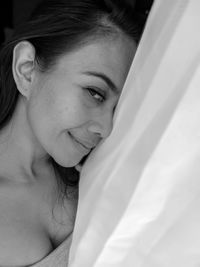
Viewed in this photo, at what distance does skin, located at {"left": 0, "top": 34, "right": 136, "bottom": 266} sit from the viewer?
709 millimetres

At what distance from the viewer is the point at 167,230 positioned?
0.52m

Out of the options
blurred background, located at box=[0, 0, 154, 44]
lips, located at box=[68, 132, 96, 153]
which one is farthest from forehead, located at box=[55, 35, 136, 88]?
blurred background, located at box=[0, 0, 154, 44]

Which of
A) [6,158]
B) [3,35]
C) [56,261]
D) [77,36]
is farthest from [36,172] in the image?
[3,35]

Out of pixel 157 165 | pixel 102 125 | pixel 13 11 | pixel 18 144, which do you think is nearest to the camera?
pixel 157 165

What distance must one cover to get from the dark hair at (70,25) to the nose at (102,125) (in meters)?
0.14

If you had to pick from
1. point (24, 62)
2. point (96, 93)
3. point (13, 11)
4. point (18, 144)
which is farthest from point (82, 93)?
point (13, 11)

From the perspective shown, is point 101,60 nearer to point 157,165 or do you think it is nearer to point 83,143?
point 83,143

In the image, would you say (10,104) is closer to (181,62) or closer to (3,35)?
(181,62)

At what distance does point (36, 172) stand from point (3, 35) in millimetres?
1217

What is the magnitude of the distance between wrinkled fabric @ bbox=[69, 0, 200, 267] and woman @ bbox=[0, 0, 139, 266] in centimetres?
14

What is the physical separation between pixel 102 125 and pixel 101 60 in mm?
113

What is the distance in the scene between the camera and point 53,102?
0.73 meters

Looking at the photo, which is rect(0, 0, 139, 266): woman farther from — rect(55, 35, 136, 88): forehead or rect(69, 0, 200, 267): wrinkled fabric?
rect(69, 0, 200, 267): wrinkled fabric

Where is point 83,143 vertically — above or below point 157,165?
below
